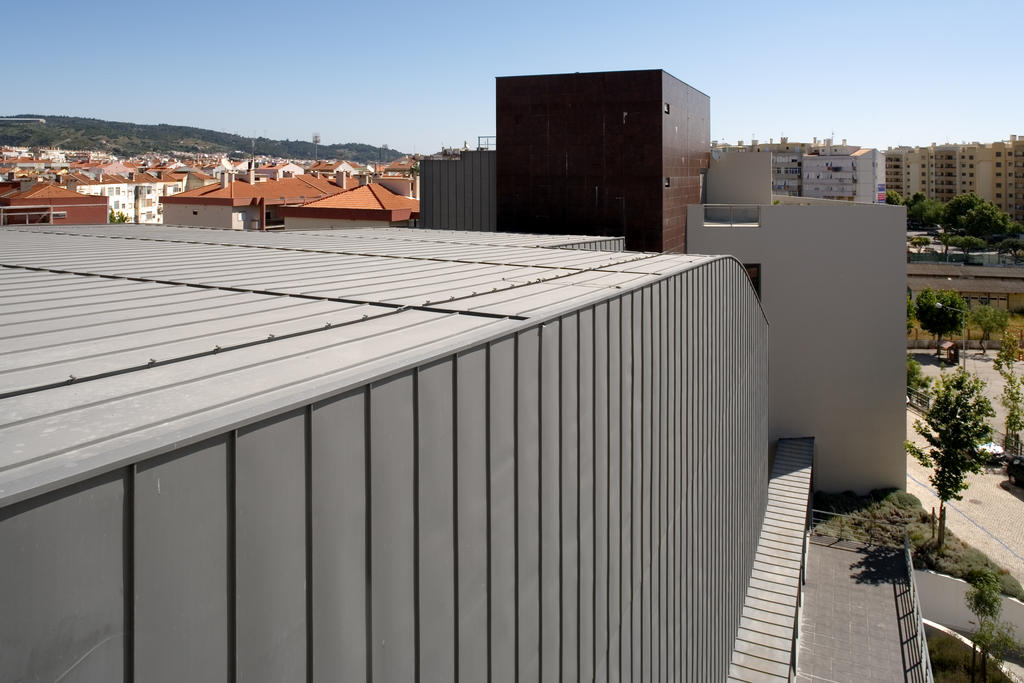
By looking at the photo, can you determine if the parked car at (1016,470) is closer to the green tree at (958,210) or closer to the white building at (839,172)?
the green tree at (958,210)

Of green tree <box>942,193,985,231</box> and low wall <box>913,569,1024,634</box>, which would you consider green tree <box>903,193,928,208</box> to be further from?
low wall <box>913,569,1024,634</box>

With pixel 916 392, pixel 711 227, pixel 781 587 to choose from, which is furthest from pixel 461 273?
pixel 916 392

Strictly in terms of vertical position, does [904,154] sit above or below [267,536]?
above

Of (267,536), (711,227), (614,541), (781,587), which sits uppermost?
(711,227)

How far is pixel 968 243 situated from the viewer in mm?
93375

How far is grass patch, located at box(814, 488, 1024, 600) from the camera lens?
23.4 meters

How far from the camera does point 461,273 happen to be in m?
10.1

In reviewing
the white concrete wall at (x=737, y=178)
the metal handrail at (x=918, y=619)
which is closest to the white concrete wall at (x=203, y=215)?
the white concrete wall at (x=737, y=178)

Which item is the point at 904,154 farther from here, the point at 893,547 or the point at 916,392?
the point at 893,547

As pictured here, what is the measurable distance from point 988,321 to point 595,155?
46353mm

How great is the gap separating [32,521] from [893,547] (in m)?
26.1

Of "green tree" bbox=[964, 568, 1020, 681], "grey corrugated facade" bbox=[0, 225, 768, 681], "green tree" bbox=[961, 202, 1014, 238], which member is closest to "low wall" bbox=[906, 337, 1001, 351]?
"green tree" bbox=[964, 568, 1020, 681]

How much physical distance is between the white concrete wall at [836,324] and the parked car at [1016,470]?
8285mm

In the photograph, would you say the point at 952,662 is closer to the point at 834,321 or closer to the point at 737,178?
the point at 834,321
